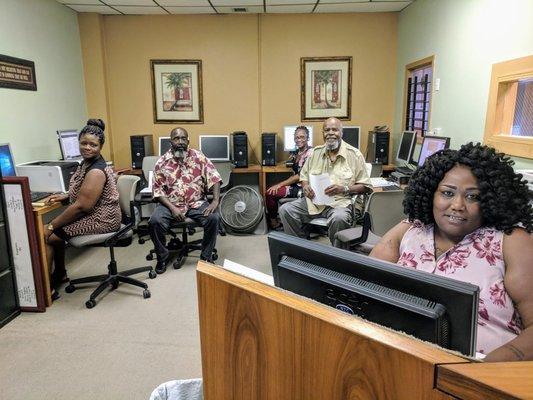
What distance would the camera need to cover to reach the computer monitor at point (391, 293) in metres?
0.60

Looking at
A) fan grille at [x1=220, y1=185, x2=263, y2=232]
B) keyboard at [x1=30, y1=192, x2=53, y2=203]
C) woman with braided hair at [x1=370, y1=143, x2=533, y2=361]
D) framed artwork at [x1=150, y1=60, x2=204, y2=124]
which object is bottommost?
fan grille at [x1=220, y1=185, x2=263, y2=232]

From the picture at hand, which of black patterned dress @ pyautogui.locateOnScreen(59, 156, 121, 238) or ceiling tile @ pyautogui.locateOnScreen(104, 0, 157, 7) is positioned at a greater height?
ceiling tile @ pyautogui.locateOnScreen(104, 0, 157, 7)

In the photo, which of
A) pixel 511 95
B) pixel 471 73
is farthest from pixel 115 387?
pixel 471 73

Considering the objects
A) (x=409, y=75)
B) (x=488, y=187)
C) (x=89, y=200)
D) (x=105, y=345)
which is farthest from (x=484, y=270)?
(x=409, y=75)

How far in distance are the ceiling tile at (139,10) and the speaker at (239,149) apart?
165 centimetres

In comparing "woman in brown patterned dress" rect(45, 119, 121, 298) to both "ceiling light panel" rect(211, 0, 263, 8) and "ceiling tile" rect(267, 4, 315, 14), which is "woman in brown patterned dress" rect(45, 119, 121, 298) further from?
"ceiling tile" rect(267, 4, 315, 14)

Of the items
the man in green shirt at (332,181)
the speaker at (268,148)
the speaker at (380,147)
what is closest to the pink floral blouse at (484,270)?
the man in green shirt at (332,181)

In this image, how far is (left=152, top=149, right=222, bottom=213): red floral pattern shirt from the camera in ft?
11.1

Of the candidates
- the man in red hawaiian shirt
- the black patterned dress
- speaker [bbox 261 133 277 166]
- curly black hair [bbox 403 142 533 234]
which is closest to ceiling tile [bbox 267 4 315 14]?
speaker [bbox 261 133 277 166]

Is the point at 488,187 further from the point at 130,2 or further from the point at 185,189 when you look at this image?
the point at 130,2

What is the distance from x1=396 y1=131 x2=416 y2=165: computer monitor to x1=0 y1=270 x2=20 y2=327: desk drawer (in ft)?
11.8

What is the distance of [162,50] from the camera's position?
15.5 ft

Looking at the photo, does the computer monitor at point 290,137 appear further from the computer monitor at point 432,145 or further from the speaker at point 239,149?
the computer monitor at point 432,145

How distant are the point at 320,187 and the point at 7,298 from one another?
2377mm
